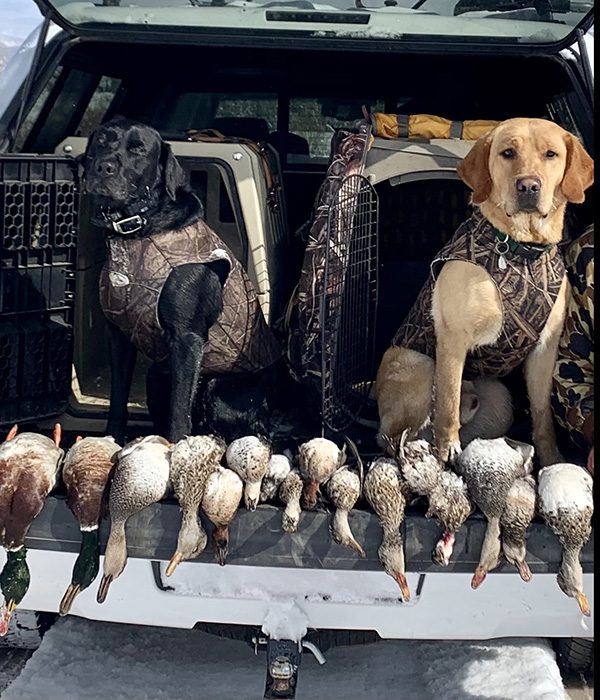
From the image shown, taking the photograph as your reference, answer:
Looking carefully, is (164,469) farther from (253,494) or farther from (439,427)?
(439,427)

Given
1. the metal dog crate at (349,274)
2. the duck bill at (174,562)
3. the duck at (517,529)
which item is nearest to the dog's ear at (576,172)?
the metal dog crate at (349,274)

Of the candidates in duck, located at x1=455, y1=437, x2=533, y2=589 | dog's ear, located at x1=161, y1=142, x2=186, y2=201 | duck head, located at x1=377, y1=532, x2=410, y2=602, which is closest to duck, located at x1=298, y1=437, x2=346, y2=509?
duck head, located at x1=377, y1=532, x2=410, y2=602

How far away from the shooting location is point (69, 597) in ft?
7.98

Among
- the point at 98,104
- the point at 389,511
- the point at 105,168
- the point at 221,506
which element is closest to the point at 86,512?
the point at 221,506

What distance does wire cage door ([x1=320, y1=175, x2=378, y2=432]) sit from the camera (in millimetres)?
2998

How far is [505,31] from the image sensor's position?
3262 millimetres

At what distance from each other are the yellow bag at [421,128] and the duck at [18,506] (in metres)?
1.71

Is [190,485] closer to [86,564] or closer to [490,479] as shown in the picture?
[86,564]

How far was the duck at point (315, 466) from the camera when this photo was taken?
8.09 feet

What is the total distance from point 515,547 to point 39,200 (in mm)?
1934

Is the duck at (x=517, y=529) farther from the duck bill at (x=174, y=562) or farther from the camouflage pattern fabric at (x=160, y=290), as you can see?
the camouflage pattern fabric at (x=160, y=290)

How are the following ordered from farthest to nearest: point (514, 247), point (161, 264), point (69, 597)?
1. point (161, 264)
2. point (514, 247)
3. point (69, 597)

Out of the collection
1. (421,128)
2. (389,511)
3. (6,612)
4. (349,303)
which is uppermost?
(421,128)

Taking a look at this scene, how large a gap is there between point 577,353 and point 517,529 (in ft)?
2.77
